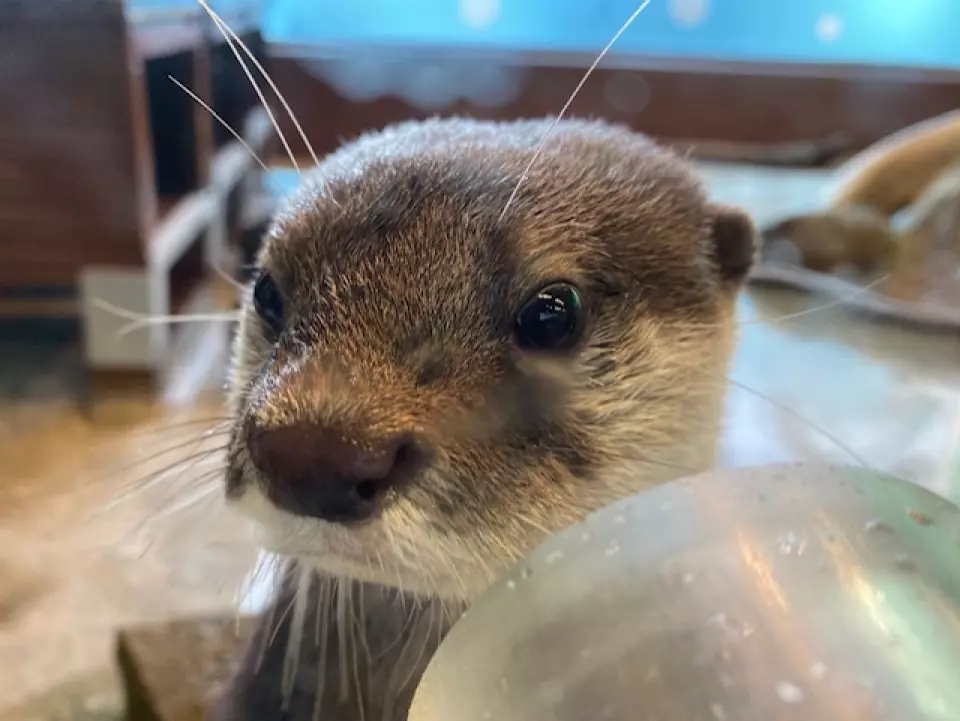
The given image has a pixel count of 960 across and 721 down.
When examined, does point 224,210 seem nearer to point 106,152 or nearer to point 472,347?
point 106,152

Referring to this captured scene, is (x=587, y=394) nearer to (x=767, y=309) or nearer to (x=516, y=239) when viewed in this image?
(x=516, y=239)

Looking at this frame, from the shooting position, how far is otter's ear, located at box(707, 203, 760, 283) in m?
0.92

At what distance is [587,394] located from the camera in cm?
77

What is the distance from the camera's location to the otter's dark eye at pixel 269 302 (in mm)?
817

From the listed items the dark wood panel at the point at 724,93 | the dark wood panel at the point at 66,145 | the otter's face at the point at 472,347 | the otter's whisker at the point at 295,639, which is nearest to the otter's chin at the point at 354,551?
the otter's face at the point at 472,347

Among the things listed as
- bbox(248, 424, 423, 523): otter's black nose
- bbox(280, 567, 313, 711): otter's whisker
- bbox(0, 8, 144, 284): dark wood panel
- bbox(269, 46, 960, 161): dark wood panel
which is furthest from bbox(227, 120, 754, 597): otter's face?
bbox(269, 46, 960, 161): dark wood panel

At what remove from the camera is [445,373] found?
25.9 inches

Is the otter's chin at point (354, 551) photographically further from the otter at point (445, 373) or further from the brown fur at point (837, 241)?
the brown fur at point (837, 241)

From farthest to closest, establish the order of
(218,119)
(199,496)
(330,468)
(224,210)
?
(224,210), (218,119), (199,496), (330,468)

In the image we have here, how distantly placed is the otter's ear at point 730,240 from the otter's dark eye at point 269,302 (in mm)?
358

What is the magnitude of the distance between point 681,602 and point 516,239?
321mm

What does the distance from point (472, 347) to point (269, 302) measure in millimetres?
209

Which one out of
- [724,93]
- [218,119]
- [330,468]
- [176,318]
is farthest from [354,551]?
[724,93]

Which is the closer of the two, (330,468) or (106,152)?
(330,468)
